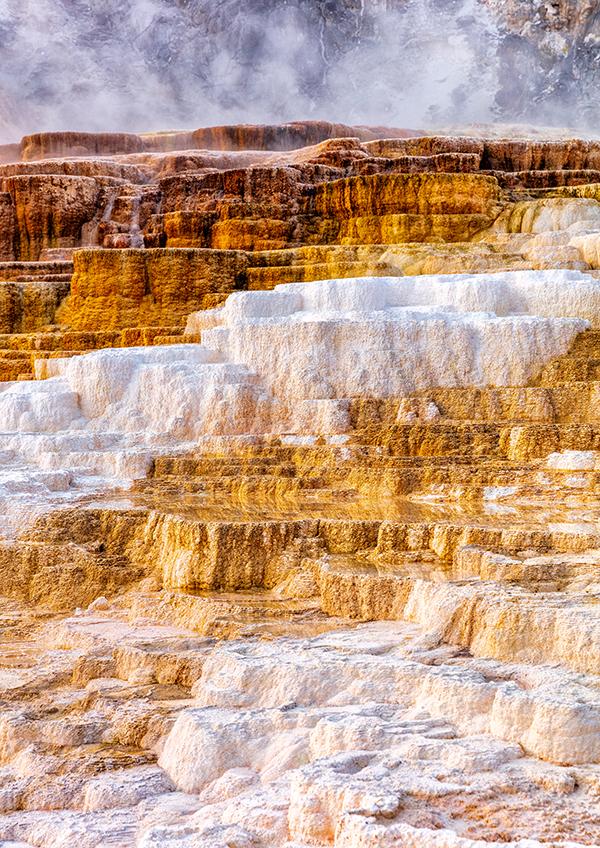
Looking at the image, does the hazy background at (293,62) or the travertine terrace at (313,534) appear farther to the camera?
the hazy background at (293,62)

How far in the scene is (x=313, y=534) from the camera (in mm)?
7980

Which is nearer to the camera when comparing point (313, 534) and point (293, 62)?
point (313, 534)

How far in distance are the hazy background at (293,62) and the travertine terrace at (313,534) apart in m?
19.3

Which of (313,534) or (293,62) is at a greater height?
(293,62)

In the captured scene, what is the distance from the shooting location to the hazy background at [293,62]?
36375 mm

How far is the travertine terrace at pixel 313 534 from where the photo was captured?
4598 mm

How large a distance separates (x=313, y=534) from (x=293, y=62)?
34940 millimetres

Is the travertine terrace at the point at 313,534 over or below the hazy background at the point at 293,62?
below

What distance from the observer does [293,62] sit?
40281mm

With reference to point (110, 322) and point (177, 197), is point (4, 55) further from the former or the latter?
point (110, 322)

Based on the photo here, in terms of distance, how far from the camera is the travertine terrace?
4.60 meters

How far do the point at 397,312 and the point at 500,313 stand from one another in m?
1.25

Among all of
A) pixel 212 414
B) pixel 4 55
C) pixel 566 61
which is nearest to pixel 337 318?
pixel 212 414

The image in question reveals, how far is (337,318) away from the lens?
12039mm
